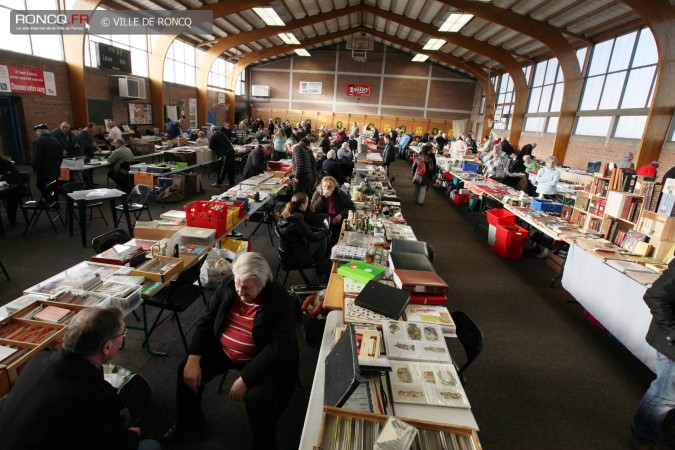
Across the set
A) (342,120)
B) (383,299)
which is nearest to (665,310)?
(383,299)

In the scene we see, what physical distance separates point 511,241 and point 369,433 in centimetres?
536

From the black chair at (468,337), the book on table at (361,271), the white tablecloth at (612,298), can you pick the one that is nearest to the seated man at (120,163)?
the book on table at (361,271)

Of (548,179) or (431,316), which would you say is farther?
(548,179)

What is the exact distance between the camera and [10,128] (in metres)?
9.13

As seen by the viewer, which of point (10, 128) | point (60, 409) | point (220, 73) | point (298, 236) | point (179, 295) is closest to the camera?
point (60, 409)

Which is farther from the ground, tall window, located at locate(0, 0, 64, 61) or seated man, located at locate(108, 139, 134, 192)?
tall window, located at locate(0, 0, 64, 61)

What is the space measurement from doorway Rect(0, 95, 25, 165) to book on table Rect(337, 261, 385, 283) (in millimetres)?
10305

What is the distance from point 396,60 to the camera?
74.7 ft

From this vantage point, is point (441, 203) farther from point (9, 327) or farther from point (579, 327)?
point (9, 327)

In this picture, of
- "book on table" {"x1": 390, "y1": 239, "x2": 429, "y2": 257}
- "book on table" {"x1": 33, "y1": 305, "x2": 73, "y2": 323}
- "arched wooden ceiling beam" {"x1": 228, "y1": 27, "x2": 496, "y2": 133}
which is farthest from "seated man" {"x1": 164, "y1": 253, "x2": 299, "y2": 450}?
"arched wooden ceiling beam" {"x1": 228, "y1": 27, "x2": 496, "y2": 133}

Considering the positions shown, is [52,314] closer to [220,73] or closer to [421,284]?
[421,284]

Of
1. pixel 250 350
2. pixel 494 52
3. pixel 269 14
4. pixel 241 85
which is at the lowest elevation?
pixel 250 350

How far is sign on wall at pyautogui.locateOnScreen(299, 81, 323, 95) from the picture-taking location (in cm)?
2366

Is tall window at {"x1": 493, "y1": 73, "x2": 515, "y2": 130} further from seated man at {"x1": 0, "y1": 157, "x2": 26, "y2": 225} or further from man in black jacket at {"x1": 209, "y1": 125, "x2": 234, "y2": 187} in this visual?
seated man at {"x1": 0, "y1": 157, "x2": 26, "y2": 225}
